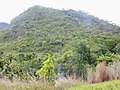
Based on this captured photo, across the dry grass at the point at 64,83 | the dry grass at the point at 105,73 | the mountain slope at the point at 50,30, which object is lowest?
the dry grass at the point at 64,83

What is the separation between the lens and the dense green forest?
69.5 ft

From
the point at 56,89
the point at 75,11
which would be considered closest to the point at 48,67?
the point at 56,89

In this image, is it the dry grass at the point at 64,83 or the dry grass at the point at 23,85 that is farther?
the dry grass at the point at 64,83

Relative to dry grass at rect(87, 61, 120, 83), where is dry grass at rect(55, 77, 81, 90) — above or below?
below

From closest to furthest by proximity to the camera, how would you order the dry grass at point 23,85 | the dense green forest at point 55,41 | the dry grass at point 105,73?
the dry grass at point 23,85 → the dry grass at point 105,73 → the dense green forest at point 55,41

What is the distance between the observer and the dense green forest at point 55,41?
21.2 meters

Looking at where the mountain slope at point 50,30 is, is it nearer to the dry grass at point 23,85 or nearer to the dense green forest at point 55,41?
the dense green forest at point 55,41

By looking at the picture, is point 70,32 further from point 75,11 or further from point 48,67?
point 48,67

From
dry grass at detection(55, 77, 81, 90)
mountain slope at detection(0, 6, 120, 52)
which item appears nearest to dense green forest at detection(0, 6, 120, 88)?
Answer: mountain slope at detection(0, 6, 120, 52)

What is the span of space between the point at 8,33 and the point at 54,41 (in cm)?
1424

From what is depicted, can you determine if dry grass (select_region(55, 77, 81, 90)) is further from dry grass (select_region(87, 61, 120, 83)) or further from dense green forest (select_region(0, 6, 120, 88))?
dense green forest (select_region(0, 6, 120, 88))

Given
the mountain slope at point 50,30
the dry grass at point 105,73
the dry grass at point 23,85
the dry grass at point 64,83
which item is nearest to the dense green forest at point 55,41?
the mountain slope at point 50,30

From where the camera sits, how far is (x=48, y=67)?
14188 mm

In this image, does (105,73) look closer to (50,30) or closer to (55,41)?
(55,41)
